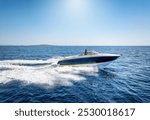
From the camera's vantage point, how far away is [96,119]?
5.36 metres

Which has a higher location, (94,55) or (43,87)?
(94,55)

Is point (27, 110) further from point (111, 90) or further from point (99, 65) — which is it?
point (99, 65)

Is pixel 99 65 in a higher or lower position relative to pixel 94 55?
lower

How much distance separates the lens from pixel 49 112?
18.3 feet

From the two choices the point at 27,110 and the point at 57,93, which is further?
the point at 57,93

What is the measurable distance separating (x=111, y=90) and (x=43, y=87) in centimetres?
406

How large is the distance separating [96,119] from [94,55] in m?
10.6

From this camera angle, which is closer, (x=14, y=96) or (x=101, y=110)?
(x=101, y=110)

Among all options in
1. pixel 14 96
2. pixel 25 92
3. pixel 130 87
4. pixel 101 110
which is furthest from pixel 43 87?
pixel 130 87

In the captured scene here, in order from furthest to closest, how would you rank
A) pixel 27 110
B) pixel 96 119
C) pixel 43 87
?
pixel 43 87 < pixel 27 110 < pixel 96 119

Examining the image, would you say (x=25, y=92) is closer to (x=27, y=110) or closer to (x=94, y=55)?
(x=27, y=110)

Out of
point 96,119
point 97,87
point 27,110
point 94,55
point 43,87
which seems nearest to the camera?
point 96,119

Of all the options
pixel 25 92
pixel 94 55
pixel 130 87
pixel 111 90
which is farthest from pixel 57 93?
pixel 94 55

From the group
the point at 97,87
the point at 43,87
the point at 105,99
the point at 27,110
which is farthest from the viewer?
the point at 97,87
